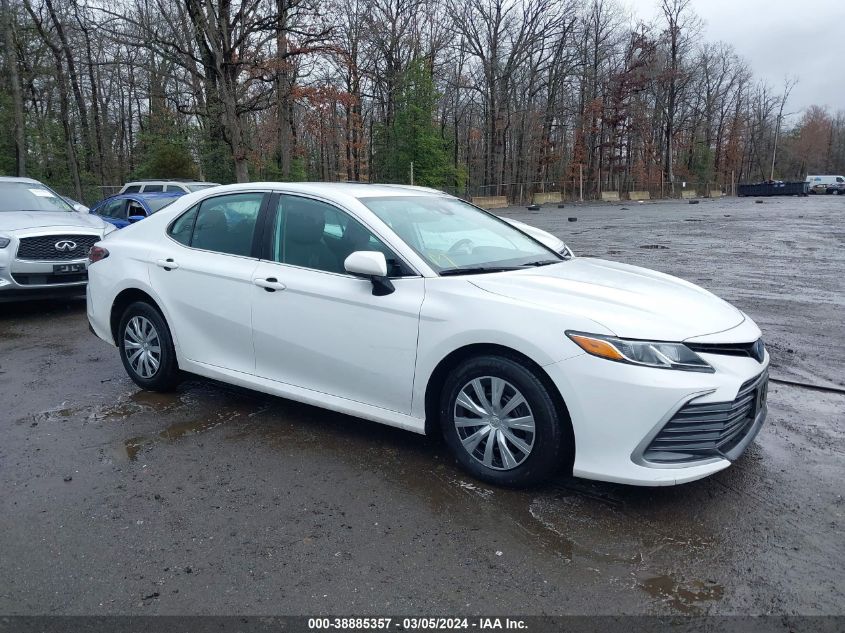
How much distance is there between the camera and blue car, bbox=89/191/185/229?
Result: 1323 centimetres

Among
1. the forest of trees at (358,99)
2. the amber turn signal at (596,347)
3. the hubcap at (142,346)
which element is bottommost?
the hubcap at (142,346)

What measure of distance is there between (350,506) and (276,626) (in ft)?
3.09

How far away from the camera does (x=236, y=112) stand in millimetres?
25266

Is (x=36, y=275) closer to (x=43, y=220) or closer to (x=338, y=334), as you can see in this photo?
(x=43, y=220)

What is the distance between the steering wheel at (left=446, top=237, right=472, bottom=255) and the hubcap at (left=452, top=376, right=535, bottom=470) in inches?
39.1

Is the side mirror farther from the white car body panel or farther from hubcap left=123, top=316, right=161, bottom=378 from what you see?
hubcap left=123, top=316, right=161, bottom=378

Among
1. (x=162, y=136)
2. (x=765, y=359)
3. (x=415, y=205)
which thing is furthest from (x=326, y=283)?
(x=162, y=136)

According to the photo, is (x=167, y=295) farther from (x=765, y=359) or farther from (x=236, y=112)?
(x=236, y=112)

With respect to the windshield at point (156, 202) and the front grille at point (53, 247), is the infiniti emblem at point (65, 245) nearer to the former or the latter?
the front grille at point (53, 247)

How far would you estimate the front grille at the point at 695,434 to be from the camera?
10.1 ft

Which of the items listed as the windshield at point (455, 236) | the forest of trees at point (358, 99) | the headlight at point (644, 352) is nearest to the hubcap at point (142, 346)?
the windshield at point (455, 236)

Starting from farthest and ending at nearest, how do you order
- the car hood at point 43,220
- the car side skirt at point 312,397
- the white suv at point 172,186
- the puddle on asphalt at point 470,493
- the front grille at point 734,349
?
the white suv at point 172,186, the car hood at point 43,220, the car side skirt at point 312,397, the front grille at point 734,349, the puddle on asphalt at point 470,493

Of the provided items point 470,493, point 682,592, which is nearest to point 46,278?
point 470,493

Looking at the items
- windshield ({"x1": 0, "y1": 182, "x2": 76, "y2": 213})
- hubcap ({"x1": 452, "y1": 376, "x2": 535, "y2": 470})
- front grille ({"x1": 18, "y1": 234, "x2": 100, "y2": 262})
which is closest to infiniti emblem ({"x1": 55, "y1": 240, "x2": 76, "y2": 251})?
front grille ({"x1": 18, "y1": 234, "x2": 100, "y2": 262})
